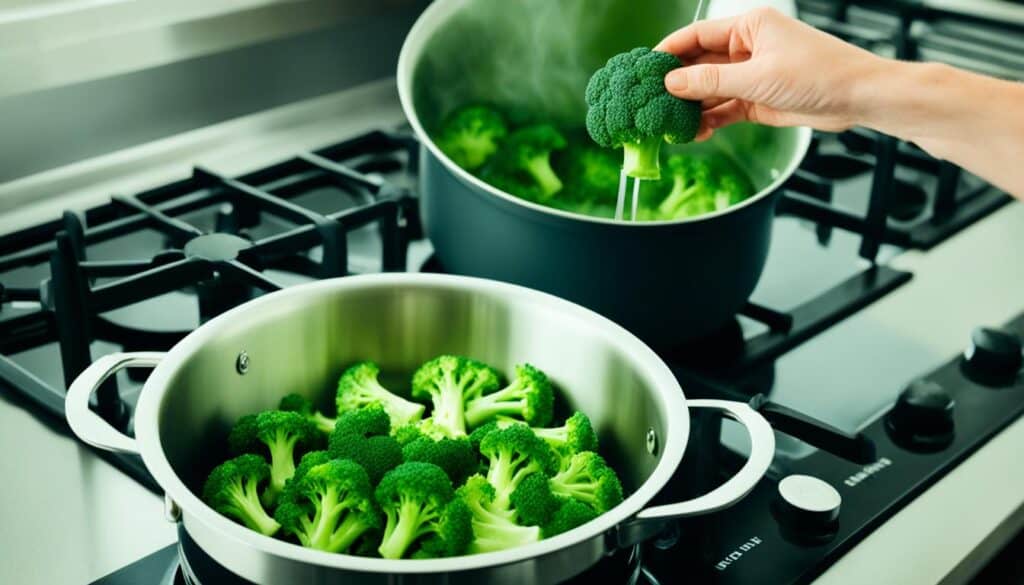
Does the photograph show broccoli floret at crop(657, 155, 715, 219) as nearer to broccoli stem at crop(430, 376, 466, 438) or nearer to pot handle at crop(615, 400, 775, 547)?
broccoli stem at crop(430, 376, 466, 438)

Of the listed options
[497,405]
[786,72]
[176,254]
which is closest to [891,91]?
[786,72]

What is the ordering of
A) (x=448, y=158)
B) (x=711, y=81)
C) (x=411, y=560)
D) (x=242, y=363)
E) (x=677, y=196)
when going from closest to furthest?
(x=411, y=560) → (x=242, y=363) → (x=711, y=81) → (x=448, y=158) → (x=677, y=196)

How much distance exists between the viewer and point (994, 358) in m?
1.07

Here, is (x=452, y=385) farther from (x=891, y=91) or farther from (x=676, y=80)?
(x=891, y=91)

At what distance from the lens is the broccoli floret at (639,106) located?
37.1 inches

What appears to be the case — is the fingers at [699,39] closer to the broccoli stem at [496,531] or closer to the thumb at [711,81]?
the thumb at [711,81]

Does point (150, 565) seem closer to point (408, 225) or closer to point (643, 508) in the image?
point (643, 508)

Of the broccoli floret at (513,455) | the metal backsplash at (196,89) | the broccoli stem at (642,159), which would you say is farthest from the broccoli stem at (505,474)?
the metal backsplash at (196,89)

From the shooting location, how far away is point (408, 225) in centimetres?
123

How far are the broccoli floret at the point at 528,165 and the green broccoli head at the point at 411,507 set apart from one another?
51 centimetres

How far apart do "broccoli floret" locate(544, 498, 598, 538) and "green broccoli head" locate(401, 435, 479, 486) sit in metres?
0.08

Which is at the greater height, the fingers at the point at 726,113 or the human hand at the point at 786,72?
the human hand at the point at 786,72

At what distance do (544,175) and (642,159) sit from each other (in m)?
0.22

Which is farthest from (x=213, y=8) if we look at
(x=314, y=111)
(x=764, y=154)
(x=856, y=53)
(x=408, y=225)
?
(x=856, y=53)
